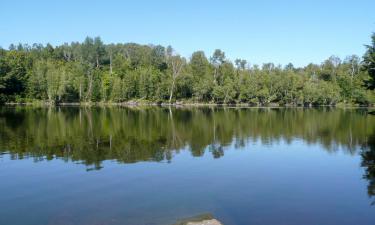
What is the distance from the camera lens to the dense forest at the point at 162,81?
132m

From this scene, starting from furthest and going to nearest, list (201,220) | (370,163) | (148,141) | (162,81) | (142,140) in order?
(162,81)
(142,140)
(148,141)
(370,163)
(201,220)

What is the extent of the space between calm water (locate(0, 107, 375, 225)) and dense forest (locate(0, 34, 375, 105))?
9821 cm

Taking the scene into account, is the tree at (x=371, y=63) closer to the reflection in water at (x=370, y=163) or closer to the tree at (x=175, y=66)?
the reflection in water at (x=370, y=163)

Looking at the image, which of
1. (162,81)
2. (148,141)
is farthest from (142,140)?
(162,81)

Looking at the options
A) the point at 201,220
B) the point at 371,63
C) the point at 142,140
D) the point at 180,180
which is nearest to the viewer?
the point at 201,220

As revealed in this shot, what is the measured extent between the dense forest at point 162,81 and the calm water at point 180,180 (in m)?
98.2

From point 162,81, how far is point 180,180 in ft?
403

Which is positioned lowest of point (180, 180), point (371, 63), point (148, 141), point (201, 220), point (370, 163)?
point (370, 163)

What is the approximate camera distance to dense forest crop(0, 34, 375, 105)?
5217 inches

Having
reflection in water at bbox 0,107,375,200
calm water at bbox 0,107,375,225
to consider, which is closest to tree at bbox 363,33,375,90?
reflection in water at bbox 0,107,375,200

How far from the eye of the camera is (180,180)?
22391 millimetres

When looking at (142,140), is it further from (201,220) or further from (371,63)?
(371,63)

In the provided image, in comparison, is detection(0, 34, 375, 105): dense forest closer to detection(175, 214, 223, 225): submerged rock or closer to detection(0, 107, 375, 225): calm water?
detection(0, 107, 375, 225): calm water

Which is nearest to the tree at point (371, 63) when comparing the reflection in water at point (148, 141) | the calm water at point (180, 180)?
the reflection in water at point (148, 141)
